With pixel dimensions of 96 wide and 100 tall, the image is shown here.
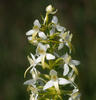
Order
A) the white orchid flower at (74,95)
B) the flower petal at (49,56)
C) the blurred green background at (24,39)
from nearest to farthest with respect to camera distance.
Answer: the flower petal at (49,56) → the white orchid flower at (74,95) → the blurred green background at (24,39)

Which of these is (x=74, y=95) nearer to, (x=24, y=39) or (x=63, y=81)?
(x=63, y=81)

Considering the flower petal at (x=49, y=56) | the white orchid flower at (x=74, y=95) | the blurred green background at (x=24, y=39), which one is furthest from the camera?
the blurred green background at (x=24, y=39)

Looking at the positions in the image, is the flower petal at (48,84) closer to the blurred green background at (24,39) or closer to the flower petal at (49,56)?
the flower petal at (49,56)

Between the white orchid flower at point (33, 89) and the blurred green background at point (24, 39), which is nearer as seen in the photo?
the white orchid flower at point (33, 89)

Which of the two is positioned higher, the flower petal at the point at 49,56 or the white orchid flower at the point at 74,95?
the flower petal at the point at 49,56

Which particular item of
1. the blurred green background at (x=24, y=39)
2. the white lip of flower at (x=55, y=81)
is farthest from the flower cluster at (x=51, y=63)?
the blurred green background at (x=24, y=39)

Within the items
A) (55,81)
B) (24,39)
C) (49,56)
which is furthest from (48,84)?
(24,39)
